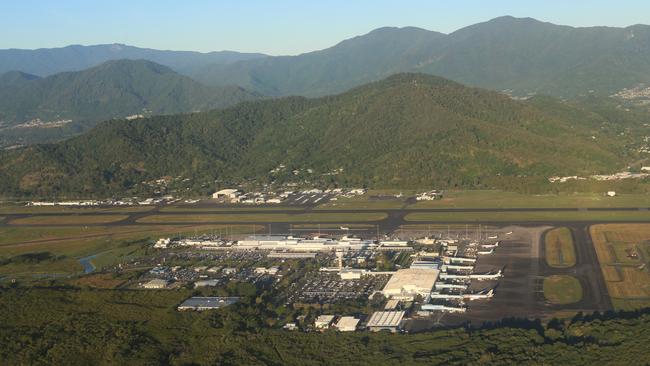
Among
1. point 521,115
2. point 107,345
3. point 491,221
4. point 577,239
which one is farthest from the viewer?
point 521,115

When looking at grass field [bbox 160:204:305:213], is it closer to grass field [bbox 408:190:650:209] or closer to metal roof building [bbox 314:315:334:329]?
grass field [bbox 408:190:650:209]

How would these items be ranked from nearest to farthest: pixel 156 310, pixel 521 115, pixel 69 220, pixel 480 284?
pixel 156 310, pixel 480 284, pixel 69 220, pixel 521 115

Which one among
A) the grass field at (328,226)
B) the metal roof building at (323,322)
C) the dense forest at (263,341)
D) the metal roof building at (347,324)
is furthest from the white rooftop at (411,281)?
the grass field at (328,226)

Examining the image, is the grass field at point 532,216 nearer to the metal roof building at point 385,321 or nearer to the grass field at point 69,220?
the metal roof building at point 385,321

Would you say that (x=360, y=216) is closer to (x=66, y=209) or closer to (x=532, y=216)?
(x=532, y=216)

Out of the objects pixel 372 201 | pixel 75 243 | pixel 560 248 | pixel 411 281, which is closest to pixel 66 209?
pixel 75 243

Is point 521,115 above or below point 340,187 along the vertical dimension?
above

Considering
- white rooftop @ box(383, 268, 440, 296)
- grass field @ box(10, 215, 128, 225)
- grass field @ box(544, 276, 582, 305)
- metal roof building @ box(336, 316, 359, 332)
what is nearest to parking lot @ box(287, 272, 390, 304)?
white rooftop @ box(383, 268, 440, 296)

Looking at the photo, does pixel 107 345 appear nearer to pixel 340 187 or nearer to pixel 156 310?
pixel 156 310

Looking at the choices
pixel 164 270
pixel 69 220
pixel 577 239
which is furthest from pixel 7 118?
pixel 577 239
